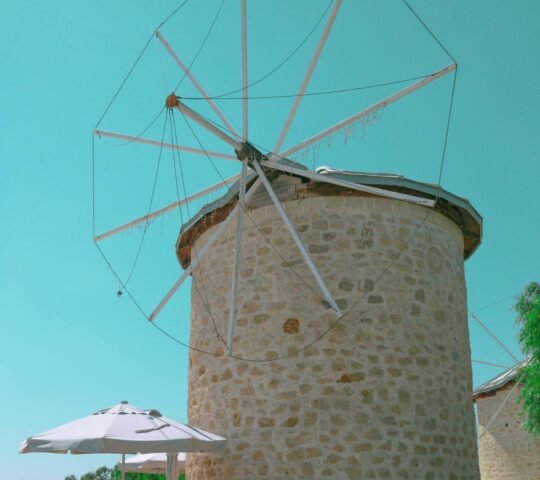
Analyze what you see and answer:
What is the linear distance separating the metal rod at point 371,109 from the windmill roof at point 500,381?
11.1 m

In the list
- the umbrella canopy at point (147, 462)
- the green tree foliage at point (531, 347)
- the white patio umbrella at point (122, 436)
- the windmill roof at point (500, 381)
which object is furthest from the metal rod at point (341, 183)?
the windmill roof at point (500, 381)

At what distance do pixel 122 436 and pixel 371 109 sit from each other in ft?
15.8

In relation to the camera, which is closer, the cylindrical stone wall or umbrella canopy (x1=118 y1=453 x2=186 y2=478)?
umbrella canopy (x1=118 y1=453 x2=186 y2=478)

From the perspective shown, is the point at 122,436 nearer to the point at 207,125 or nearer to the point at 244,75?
the point at 207,125

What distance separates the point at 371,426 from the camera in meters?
8.21

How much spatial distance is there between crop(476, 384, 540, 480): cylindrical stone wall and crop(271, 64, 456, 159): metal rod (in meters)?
11.7

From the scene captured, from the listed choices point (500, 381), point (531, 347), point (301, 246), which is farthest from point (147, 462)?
point (500, 381)

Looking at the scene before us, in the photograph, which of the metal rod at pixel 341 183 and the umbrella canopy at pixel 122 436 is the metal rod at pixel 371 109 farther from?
the umbrella canopy at pixel 122 436

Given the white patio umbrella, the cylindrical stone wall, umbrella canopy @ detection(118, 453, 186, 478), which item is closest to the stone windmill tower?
the white patio umbrella

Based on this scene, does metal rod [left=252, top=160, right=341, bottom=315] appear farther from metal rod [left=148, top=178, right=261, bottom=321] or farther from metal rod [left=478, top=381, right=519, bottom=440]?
metal rod [left=478, top=381, right=519, bottom=440]

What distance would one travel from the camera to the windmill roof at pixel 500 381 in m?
18.4

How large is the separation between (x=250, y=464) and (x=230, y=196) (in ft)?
11.6

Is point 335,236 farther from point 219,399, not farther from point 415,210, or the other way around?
point 219,399

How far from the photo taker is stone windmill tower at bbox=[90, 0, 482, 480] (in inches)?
326
